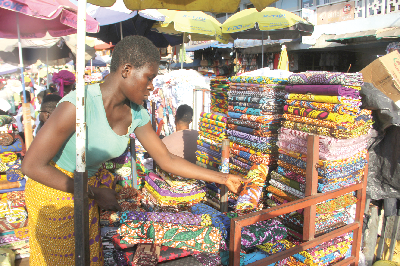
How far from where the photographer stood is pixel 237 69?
12367 millimetres

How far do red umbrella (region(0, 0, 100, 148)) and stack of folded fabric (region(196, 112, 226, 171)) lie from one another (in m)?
2.50

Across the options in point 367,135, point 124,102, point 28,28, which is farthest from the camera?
point 28,28

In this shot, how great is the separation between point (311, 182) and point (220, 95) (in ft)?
7.13

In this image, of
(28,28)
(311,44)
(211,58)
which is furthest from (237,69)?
(28,28)

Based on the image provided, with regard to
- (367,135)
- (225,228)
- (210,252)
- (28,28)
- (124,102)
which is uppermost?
(28,28)

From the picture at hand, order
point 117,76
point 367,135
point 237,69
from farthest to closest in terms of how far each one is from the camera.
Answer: point 237,69
point 367,135
point 117,76

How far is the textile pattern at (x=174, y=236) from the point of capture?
204 centimetres

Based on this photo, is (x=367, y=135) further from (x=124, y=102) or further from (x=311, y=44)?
(x=311, y=44)

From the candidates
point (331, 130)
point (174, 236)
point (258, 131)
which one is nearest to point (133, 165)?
point (258, 131)

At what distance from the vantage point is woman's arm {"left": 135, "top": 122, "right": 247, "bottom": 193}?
7.68ft

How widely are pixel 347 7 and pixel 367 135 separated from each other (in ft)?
30.0

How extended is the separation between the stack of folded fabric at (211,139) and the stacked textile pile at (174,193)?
587mm

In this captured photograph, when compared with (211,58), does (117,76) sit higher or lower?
lower

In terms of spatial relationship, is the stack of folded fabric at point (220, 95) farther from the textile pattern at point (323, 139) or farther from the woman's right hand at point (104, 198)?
the woman's right hand at point (104, 198)
